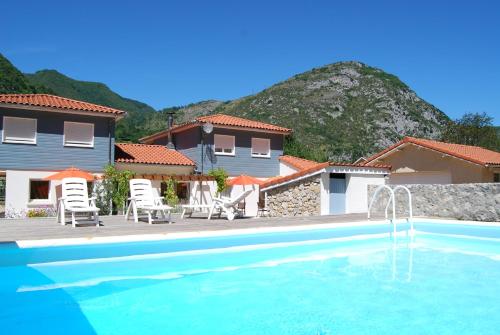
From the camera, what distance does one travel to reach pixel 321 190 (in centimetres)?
1859

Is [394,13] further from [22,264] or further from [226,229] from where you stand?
[22,264]

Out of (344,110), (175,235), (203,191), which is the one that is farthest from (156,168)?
(344,110)

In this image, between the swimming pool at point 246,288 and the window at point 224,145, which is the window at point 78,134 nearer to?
the window at point 224,145

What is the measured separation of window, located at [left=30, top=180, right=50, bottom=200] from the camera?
1930 cm

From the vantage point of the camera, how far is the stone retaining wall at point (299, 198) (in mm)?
18625

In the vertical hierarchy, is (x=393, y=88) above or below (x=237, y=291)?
above

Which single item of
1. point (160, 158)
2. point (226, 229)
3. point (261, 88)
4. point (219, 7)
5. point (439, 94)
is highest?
point (261, 88)

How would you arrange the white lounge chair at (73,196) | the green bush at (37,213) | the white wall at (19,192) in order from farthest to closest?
the white wall at (19,192), the green bush at (37,213), the white lounge chair at (73,196)

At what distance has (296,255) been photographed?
1011cm

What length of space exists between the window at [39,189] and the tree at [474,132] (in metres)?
41.5

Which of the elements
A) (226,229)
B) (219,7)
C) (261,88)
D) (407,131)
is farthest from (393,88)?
(226,229)

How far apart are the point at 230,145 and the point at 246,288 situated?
18189 millimetres

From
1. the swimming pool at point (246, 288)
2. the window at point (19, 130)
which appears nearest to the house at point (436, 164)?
the swimming pool at point (246, 288)

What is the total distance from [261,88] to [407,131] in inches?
967
